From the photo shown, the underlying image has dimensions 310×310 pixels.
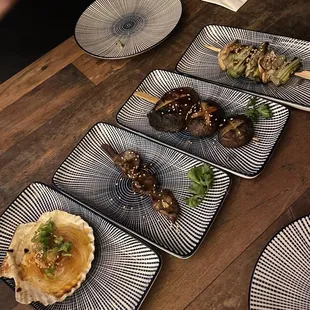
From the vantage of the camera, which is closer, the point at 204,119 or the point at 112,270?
the point at 112,270

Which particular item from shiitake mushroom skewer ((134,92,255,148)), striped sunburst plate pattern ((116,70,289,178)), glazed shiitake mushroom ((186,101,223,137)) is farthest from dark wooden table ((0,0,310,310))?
glazed shiitake mushroom ((186,101,223,137))

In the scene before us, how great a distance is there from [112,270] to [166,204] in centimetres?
37

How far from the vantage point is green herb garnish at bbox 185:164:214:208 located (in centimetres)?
189

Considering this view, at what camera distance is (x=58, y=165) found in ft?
7.62

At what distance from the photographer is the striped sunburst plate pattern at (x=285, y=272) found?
155 cm

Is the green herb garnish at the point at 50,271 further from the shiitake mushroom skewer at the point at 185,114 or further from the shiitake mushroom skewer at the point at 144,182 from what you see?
the shiitake mushroom skewer at the point at 185,114

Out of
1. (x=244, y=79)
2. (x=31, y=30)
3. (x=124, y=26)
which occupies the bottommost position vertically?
(x=244, y=79)

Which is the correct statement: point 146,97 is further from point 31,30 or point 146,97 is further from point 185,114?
point 31,30

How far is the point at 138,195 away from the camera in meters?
2.03

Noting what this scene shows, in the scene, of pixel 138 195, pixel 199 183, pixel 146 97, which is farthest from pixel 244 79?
pixel 138 195

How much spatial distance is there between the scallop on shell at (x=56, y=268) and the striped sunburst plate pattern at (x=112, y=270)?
5 cm

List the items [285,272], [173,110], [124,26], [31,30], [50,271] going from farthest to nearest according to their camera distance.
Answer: [31,30] < [124,26] < [173,110] < [50,271] < [285,272]

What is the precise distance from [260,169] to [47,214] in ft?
3.25

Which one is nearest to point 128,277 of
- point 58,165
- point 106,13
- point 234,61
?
point 58,165
